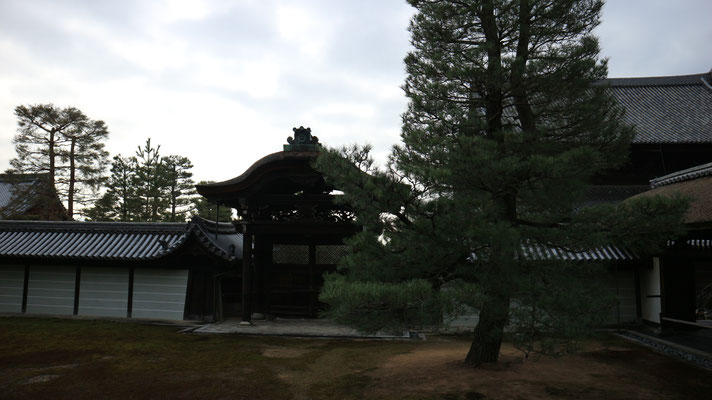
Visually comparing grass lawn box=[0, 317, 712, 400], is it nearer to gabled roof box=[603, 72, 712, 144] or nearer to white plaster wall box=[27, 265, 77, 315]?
white plaster wall box=[27, 265, 77, 315]

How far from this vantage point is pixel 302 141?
11484 mm

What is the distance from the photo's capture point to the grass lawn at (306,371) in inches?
234

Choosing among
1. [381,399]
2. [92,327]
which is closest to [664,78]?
[381,399]

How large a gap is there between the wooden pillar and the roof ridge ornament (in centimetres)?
274

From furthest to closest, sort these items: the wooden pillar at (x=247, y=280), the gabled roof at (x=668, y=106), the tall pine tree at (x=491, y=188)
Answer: the gabled roof at (x=668, y=106) < the wooden pillar at (x=247, y=280) < the tall pine tree at (x=491, y=188)

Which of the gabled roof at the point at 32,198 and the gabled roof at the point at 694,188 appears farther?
the gabled roof at the point at 32,198

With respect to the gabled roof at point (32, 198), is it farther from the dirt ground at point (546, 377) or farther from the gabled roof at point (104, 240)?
the dirt ground at point (546, 377)

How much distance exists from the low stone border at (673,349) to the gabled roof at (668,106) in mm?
6850

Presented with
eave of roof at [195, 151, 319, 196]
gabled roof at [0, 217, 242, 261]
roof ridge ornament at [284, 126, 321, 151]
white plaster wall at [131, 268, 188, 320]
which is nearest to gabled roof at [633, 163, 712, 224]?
eave of roof at [195, 151, 319, 196]

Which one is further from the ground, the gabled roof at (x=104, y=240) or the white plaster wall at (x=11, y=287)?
the gabled roof at (x=104, y=240)

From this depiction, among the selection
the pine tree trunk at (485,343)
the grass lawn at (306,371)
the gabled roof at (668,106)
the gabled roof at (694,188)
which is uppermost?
the gabled roof at (668,106)

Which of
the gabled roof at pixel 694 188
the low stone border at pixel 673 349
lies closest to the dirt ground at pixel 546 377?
the low stone border at pixel 673 349

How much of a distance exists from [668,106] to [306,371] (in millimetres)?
17770

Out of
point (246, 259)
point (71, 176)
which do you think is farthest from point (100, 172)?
point (246, 259)
